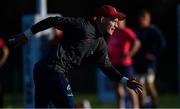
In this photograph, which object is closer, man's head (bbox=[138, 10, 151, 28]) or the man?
the man

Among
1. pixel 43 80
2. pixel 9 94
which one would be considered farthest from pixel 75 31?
pixel 9 94

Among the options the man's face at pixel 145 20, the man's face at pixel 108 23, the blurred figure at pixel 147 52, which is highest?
the man's face at pixel 108 23

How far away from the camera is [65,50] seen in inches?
338

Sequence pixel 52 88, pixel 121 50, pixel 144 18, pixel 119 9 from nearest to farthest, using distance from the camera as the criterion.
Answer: pixel 52 88, pixel 121 50, pixel 144 18, pixel 119 9

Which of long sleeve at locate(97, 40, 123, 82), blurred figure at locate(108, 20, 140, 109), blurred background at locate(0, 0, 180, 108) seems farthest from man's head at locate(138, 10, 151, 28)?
blurred background at locate(0, 0, 180, 108)


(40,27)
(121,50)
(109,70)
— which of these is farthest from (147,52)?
(40,27)

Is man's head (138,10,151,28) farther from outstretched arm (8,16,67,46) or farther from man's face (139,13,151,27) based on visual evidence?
outstretched arm (8,16,67,46)

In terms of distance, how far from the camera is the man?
848cm

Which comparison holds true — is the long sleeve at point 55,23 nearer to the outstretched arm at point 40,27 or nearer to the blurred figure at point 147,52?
the outstretched arm at point 40,27

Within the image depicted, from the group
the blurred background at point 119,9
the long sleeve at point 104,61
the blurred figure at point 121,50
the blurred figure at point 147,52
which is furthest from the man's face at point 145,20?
the blurred background at point 119,9

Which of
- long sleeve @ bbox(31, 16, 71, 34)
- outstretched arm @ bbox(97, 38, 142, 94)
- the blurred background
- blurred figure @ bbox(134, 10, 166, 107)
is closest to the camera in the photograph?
long sleeve @ bbox(31, 16, 71, 34)

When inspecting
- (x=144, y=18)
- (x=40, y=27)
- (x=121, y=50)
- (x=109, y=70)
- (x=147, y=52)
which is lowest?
(x=147, y=52)

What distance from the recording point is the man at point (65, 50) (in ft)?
27.8

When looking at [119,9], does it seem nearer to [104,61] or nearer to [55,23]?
[104,61]
